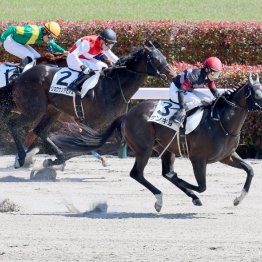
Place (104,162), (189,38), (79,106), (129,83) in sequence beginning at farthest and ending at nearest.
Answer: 1. (189,38)
2. (104,162)
3. (79,106)
4. (129,83)

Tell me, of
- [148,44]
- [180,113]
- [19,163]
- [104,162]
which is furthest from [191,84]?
[19,163]

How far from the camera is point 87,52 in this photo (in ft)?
41.9

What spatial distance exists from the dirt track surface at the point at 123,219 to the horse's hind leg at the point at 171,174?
0.40 ft

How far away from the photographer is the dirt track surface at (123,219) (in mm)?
8031

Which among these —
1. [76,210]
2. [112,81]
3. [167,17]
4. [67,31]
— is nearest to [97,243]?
[76,210]

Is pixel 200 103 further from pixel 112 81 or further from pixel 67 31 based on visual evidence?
pixel 67 31

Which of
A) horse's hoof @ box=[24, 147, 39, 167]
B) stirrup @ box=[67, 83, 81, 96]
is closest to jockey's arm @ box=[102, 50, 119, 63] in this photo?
stirrup @ box=[67, 83, 81, 96]

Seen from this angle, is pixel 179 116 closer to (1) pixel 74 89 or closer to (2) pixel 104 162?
(1) pixel 74 89

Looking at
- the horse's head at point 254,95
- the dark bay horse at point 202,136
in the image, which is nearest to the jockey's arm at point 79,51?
the dark bay horse at point 202,136

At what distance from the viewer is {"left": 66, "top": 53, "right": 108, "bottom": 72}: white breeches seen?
500 inches

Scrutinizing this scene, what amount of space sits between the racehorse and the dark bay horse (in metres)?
1.77

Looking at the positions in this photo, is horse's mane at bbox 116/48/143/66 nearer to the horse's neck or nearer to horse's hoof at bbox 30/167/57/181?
the horse's neck

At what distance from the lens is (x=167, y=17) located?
1964cm

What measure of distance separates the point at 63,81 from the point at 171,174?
9.55 feet
